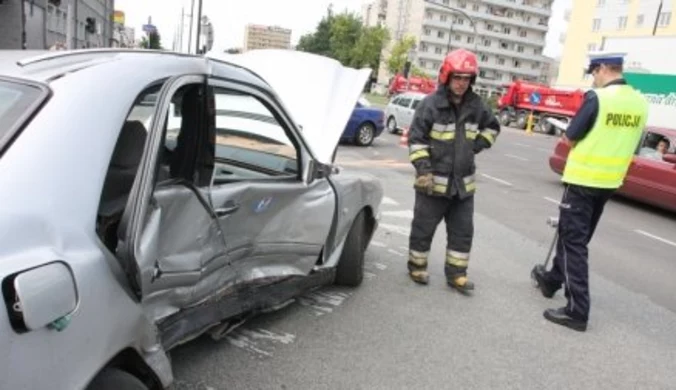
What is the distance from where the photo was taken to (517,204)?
1057 cm

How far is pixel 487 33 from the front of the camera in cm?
10744

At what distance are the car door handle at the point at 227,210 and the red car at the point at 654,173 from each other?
324 inches

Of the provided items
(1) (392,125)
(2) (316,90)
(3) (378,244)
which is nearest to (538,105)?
(1) (392,125)

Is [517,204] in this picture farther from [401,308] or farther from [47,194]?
[47,194]

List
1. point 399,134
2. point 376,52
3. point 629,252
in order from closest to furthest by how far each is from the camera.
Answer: point 629,252 → point 399,134 → point 376,52

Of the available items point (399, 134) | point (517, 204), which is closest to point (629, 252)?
point (517, 204)

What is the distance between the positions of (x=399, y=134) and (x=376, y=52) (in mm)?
64503

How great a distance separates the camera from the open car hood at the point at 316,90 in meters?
5.32

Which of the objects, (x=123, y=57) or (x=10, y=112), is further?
(x=123, y=57)

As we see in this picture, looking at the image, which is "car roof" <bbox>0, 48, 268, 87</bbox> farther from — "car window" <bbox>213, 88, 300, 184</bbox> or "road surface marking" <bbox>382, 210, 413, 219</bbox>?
"road surface marking" <bbox>382, 210, 413, 219</bbox>

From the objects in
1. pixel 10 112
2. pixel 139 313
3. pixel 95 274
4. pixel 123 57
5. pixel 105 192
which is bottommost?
pixel 139 313

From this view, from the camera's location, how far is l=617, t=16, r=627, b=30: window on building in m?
64.6

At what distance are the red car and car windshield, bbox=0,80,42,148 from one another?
9.30 metres

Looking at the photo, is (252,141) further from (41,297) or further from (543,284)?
(543,284)
